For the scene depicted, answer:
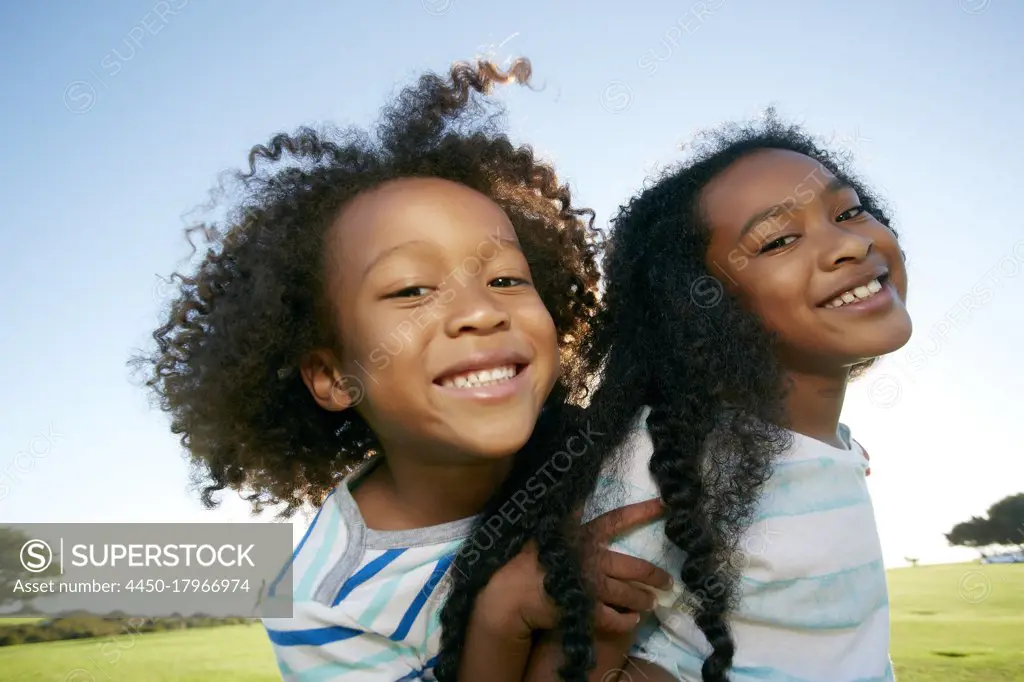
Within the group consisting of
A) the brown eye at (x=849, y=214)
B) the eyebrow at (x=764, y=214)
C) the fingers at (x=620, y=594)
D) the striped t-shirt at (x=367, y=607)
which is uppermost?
the brown eye at (x=849, y=214)

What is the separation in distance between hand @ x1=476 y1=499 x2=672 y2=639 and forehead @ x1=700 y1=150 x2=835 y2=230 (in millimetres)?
764

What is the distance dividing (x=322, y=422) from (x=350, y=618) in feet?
2.32

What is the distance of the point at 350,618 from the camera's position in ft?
6.98

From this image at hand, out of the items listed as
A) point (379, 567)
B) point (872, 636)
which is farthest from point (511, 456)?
point (872, 636)

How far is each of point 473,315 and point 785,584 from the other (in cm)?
95

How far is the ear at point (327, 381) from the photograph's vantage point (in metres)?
2.33

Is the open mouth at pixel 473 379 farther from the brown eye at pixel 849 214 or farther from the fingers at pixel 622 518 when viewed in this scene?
the brown eye at pixel 849 214

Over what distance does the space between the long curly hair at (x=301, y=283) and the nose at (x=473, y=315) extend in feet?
1.31

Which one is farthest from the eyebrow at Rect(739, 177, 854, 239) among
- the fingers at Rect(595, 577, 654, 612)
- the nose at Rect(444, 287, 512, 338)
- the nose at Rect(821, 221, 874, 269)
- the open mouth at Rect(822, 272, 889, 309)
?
the fingers at Rect(595, 577, 654, 612)

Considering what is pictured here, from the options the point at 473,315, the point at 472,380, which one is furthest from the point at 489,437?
the point at 473,315

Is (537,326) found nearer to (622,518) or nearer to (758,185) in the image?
(622,518)

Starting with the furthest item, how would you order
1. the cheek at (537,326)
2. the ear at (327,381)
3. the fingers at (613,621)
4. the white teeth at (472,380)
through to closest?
the ear at (327,381) < the cheek at (537,326) < the white teeth at (472,380) < the fingers at (613,621)

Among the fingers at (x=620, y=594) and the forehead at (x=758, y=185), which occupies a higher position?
the forehead at (x=758, y=185)

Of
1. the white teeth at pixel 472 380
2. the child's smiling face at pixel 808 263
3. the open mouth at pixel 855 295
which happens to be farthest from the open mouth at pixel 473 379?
the open mouth at pixel 855 295
